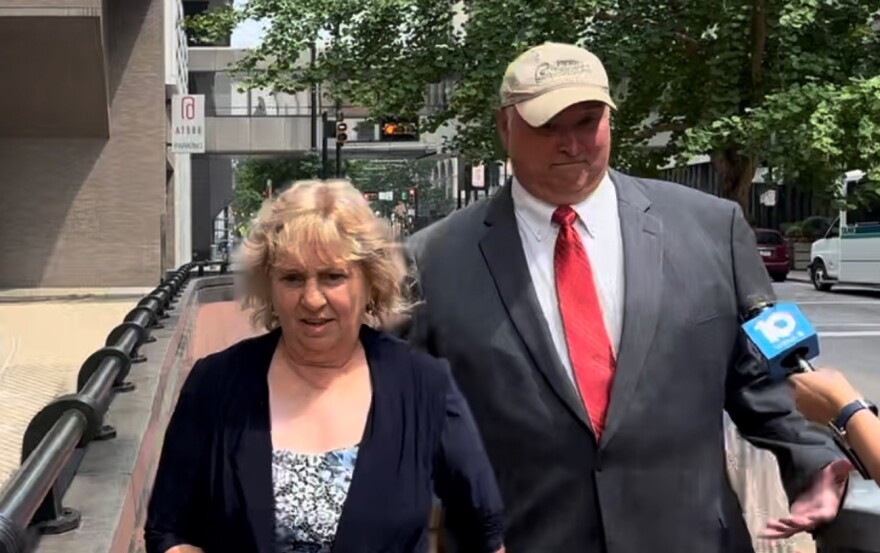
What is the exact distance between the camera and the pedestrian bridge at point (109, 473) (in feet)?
8.88

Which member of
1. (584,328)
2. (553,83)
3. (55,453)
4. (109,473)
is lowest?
(109,473)

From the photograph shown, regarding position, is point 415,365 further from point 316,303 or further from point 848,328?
point 848,328

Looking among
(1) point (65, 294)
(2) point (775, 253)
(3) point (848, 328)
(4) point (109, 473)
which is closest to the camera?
(4) point (109, 473)

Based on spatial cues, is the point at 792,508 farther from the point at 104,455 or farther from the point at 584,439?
the point at 104,455

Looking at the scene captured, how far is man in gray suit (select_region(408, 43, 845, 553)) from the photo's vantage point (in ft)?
7.48

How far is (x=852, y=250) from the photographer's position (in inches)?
1056

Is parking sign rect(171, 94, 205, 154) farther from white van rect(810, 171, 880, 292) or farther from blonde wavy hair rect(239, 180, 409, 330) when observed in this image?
blonde wavy hair rect(239, 180, 409, 330)

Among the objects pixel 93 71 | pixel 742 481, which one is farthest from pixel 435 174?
pixel 742 481

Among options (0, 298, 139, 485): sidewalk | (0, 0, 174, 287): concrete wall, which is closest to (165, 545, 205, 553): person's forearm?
(0, 298, 139, 485): sidewalk

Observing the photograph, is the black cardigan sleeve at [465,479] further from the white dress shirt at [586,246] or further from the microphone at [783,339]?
the microphone at [783,339]

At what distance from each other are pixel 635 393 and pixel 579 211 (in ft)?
1.38

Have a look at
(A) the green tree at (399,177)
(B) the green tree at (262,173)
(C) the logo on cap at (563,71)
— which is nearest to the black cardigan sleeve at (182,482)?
(C) the logo on cap at (563,71)

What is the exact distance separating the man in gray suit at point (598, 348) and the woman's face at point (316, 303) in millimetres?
360

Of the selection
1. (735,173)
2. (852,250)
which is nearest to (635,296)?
(735,173)
